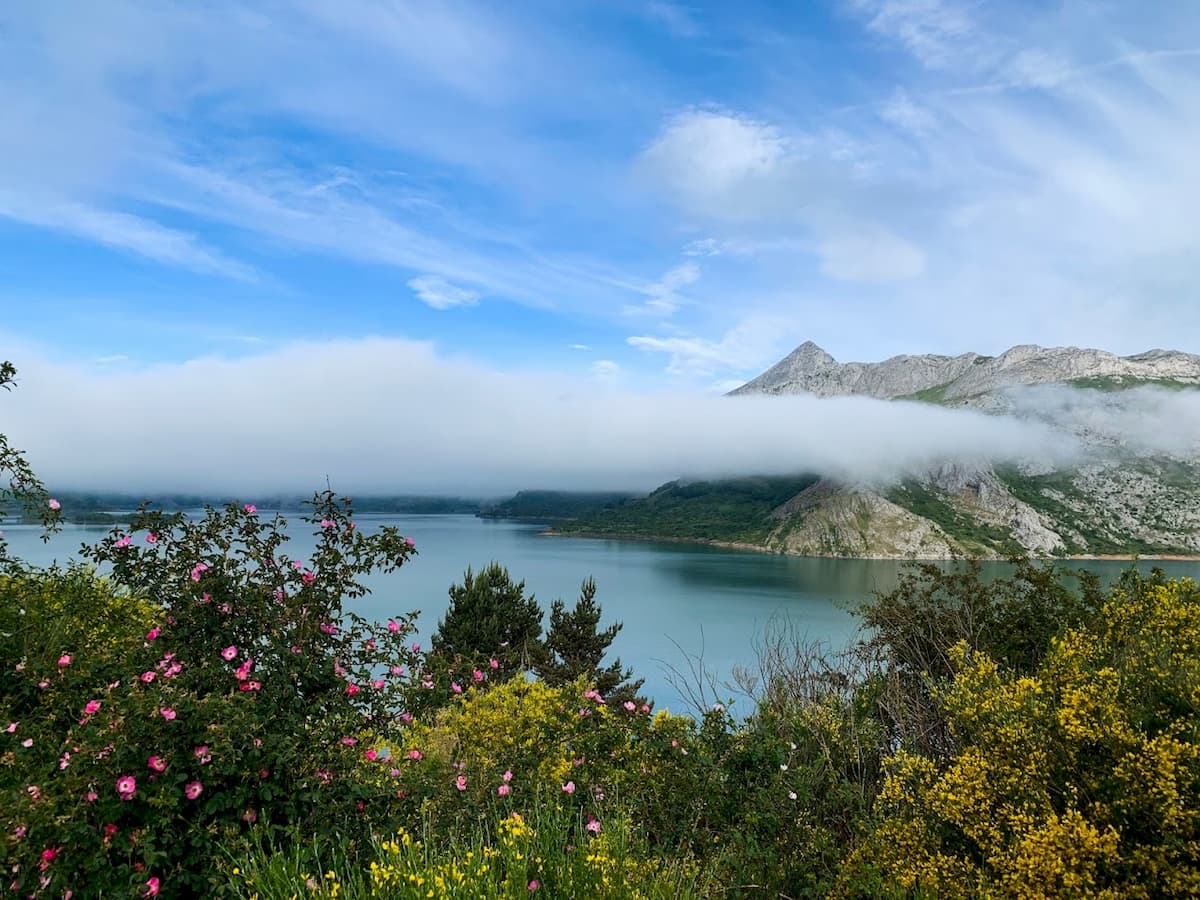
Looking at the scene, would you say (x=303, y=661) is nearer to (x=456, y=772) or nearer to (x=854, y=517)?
(x=456, y=772)

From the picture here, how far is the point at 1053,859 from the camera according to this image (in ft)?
12.3

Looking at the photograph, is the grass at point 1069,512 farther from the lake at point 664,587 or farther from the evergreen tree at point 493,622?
the evergreen tree at point 493,622

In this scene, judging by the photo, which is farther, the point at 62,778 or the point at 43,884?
the point at 62,778

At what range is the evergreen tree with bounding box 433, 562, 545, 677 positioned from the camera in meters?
31.0

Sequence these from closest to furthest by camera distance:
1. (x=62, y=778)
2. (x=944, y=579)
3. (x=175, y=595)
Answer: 1. (x=62, y=778)
2. (x=175, y=595)
3. (x=944, y=579)

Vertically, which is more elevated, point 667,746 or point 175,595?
point 175,595

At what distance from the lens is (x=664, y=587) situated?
319 feet

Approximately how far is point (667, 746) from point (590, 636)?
27797 mm

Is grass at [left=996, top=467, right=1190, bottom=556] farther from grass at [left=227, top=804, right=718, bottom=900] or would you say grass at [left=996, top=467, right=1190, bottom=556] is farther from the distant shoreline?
grass at [left=227, top=804, right=718, bottom=900]

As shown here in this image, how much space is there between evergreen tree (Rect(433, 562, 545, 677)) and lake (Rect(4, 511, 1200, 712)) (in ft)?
22.8

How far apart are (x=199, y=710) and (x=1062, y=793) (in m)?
5.37

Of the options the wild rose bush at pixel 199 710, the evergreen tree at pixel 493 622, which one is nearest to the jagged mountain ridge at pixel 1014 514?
the evergreen tree at pixel 493 622

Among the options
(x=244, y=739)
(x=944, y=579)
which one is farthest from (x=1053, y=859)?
(x=944, y=579)

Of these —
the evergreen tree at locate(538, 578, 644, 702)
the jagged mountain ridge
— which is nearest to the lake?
the evergreen tree at locate(538, 578, 644, 702)
